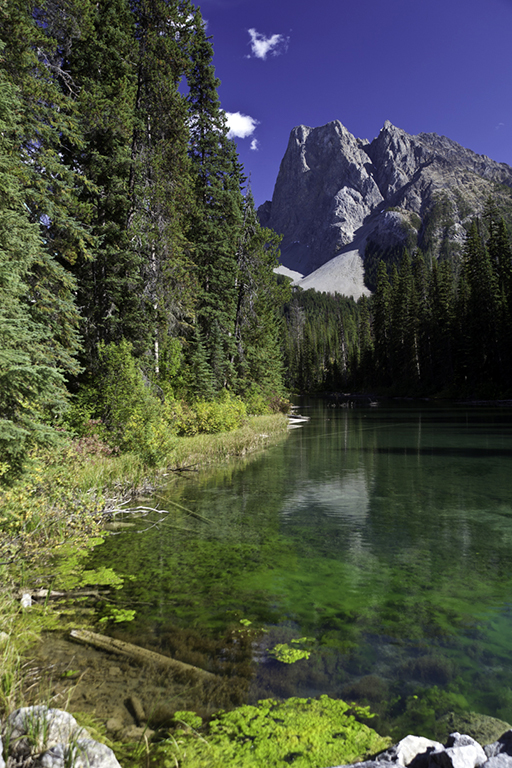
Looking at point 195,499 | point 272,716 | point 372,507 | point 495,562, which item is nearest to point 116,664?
point 272,716

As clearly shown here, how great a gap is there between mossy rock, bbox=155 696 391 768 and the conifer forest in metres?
4.50

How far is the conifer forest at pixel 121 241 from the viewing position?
9.23 meters

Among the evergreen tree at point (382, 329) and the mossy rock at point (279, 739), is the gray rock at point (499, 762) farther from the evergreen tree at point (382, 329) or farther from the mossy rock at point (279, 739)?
the evergreen tree at point (382, 329)

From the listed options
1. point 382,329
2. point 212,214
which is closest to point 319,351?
point 382,329

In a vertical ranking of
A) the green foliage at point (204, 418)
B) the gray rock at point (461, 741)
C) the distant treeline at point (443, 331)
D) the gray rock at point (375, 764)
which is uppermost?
the distant treeline at point (443, 331)

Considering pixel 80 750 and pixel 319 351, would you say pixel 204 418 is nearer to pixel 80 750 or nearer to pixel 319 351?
pixel 80 750

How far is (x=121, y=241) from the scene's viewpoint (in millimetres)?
18406

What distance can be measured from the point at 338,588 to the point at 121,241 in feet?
53.5

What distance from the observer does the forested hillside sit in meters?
8.93

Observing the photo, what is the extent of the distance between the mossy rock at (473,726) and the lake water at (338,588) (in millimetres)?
113

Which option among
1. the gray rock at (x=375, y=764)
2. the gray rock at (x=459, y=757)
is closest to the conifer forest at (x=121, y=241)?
the gray rock at (x=375, y=764)

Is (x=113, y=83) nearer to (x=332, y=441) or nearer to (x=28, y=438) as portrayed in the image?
(x=28, y=438)

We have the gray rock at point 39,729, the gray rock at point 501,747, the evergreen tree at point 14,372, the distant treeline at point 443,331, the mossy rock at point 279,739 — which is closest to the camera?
the gray rock at point 39,729

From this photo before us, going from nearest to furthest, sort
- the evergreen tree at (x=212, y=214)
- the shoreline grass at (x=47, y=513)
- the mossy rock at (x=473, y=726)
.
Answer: the mossy rock at (x=473, y=726), the shoreline grass at (x=47, y=513), the evergreen tree at (x=212, y=214)
